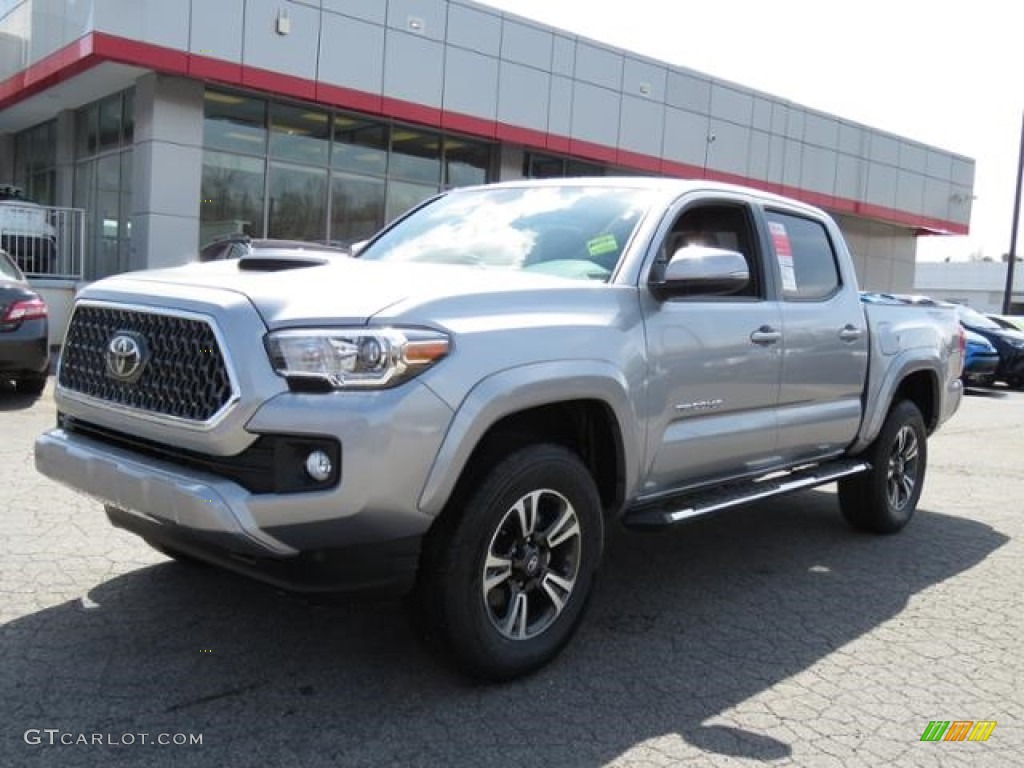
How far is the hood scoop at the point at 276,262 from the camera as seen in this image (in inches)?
144

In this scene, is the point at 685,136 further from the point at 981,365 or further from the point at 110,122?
the point at 110,122

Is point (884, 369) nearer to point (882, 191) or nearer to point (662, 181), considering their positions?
point (662, 181)

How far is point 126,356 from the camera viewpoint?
10.7 feet

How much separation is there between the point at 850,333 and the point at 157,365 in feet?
12.1

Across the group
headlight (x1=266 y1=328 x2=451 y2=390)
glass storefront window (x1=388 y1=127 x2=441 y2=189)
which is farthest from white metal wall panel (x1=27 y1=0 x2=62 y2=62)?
headlight (x1=266 y1=328 x2=451 y2=390)

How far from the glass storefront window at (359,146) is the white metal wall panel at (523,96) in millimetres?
2480

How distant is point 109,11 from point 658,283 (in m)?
13.0

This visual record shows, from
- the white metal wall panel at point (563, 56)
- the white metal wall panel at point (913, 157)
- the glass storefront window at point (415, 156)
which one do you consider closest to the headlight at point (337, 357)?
the glass storefront window at point (415, 156)

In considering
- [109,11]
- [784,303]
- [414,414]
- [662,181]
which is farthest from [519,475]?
[109,11]

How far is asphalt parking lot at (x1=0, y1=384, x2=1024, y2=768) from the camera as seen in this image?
2979 mm

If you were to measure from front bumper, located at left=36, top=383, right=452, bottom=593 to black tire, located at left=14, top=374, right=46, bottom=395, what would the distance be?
744cm

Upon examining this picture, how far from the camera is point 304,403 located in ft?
9.43

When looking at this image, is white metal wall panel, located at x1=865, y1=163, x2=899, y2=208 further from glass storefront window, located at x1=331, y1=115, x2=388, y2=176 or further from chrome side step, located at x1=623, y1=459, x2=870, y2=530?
chrome side step, located at x1=623, y1=459, x2=870, y2=530

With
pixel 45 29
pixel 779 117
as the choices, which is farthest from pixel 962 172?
pixel 45 29
